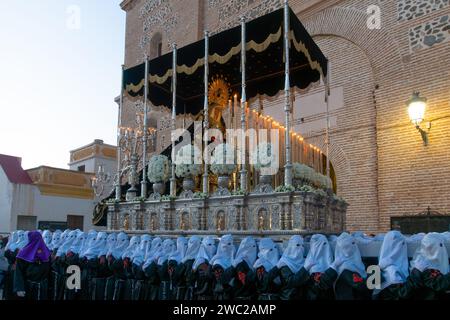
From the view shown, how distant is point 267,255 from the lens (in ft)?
18.7

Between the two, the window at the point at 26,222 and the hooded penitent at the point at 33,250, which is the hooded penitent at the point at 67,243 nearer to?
the hooded penitent at the point at 33,250

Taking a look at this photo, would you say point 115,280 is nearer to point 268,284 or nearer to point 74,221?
point 268,284

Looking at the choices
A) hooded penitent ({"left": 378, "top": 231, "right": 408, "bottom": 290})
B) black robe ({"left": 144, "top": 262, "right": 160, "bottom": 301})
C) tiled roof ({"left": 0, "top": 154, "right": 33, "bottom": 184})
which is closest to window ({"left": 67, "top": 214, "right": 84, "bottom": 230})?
tiled roof ({"left": 0, "top": 154, "right": 33, "bottom": 184})

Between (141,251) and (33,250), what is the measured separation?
1.79 m

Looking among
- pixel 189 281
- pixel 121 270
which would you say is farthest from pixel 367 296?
pixel 121 270

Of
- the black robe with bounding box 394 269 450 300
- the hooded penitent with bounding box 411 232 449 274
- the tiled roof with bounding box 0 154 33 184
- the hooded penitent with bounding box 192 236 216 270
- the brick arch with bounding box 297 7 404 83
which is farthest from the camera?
the tiled roof with bounding box 0 154 33 184

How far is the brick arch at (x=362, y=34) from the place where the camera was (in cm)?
1008

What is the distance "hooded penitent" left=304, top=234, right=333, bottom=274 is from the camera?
205 inches

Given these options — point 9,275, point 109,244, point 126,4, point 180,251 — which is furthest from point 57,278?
point 126,4

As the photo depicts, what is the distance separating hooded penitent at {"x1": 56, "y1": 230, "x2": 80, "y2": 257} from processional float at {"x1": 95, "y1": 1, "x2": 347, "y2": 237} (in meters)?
0.75

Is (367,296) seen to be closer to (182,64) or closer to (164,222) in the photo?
(164,222)

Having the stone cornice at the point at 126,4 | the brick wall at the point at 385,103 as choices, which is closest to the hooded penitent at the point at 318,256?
the brick wall at the point at 385,103

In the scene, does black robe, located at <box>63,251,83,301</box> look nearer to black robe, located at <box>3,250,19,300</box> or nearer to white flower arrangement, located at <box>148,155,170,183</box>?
black robe, located at <box>3,250,19,300</box>

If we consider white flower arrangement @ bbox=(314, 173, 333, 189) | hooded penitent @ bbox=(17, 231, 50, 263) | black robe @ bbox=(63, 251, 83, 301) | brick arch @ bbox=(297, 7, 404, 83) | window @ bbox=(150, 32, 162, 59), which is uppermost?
window @ bbox=(150, 32, 162, 59)
